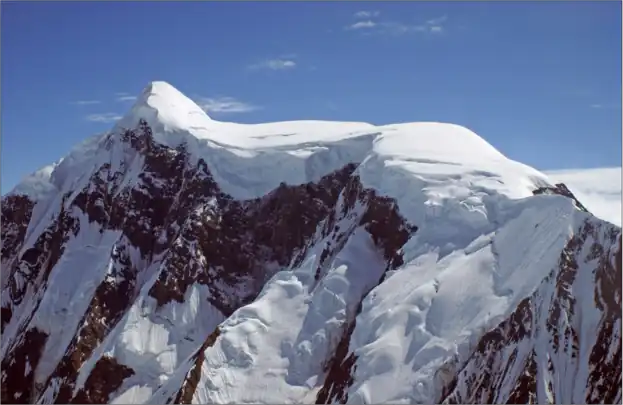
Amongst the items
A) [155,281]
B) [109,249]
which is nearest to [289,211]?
[155,281]

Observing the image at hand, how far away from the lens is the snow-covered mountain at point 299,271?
61531mm

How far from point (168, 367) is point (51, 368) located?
23.3m

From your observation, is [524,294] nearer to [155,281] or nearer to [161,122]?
[155,281]

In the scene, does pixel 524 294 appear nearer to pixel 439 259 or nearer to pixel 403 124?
pixel 439 259

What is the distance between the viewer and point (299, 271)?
8656 centimetres

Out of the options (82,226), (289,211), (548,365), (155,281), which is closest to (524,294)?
(548,365)

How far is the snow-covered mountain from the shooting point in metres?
61.5

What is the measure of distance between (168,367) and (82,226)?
1381 inches

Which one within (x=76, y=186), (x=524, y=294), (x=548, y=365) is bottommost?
(x=548, y=365)

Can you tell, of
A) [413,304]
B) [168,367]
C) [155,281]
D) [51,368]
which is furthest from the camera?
[51,368]

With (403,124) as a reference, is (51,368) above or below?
below

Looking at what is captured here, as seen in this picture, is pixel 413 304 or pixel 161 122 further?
pixel 161 122

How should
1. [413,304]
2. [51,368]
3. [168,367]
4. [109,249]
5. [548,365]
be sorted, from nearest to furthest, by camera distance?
1. [548,365]
2. [413,304]
3. [168,367]
4. [51,368]
5. [109,249]

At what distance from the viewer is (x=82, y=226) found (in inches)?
4599
